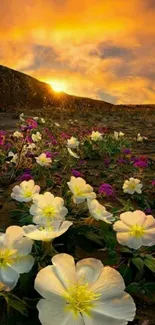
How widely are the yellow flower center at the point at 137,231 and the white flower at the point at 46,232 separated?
13.4 inches

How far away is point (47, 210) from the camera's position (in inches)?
81.8

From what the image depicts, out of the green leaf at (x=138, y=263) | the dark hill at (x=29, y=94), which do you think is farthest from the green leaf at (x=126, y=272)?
the dark hill at (x=29, y=94)

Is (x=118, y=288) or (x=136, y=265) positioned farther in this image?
(x=136, y=265)

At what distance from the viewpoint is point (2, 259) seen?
66.7 inches

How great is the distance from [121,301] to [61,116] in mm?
9884

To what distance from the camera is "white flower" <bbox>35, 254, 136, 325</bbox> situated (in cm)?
143

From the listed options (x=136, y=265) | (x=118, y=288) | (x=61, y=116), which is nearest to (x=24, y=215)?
(x=136, y=265)

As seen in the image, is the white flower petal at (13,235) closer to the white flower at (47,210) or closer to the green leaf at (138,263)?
the white flower at (47,210)

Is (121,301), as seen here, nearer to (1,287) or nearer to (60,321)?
(60,321)

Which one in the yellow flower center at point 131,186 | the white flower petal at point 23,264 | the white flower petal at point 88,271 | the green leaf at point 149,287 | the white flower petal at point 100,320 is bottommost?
the green leaf at point 149,287

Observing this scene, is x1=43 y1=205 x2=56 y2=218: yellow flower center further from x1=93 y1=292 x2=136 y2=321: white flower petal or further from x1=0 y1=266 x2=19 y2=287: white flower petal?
x1=93 y1=292 x2=136 y2=321: white flower petal

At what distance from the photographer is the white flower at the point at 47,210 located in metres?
2.03

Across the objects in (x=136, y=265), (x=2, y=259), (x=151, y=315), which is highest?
(x=2, y=259)

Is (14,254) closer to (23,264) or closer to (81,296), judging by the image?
(23,264)
